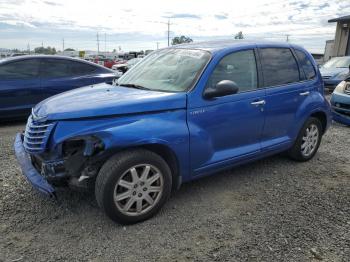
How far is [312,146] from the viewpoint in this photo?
203 inches

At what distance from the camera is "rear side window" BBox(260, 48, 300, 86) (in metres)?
4.33

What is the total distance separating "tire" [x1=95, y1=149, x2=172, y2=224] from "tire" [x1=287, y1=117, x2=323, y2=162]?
235cm

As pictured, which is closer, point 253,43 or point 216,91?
point 216,91

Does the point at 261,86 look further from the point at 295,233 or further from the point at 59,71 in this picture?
the point at 59,71

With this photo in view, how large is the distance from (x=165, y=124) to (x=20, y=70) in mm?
4994

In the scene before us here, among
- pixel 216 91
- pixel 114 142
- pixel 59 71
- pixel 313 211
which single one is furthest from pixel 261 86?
pixel 59 71

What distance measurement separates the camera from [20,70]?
23.3 ft

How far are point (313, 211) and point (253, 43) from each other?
2115 millimetres

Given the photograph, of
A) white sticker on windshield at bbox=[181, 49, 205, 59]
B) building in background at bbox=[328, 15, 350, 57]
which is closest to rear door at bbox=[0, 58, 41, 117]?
white sticker on windshield at bbox=[181, 49, 205, 59]

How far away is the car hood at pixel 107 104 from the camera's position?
3.12 metres

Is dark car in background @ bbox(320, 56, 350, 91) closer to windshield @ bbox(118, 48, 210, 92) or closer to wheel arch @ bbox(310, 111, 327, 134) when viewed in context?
wheel arch @ bbox(310, 111, 327, 134)

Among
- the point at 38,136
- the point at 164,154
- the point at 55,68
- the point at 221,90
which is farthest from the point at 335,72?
the point at 38,136

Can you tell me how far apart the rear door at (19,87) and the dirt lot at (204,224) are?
9.11ft

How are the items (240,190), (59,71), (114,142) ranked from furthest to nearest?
1. (59,71)
2. (240,190)
3. (114,142)
